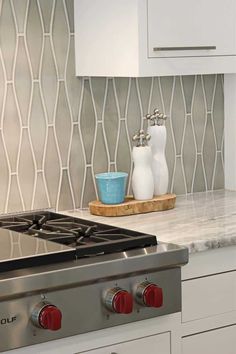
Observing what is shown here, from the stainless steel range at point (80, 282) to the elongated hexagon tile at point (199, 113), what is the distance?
3.08 feet

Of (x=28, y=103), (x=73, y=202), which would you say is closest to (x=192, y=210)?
(x=73, y=202)

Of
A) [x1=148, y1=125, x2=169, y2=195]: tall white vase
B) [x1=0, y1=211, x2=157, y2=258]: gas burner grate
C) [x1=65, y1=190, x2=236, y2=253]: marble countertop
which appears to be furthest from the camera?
[x1=148, y1=125, x2=169, y2=195]: tall white vase

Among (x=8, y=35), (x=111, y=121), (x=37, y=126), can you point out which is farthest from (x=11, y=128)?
(x=111, y=121)

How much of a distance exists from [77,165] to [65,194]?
0.12 meters

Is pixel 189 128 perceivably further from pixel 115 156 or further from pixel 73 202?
pixel 73 202

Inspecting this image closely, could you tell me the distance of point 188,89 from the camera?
11.3ft

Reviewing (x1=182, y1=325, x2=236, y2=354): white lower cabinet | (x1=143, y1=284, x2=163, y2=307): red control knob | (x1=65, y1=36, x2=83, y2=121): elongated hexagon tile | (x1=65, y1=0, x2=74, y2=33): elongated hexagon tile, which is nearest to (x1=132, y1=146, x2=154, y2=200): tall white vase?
(x1=65, y1=36, x2=83, y2=121): elongated hexagon tile

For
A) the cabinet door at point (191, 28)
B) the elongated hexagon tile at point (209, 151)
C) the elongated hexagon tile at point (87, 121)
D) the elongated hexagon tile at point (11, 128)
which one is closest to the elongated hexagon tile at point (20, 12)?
the elongated hexagon tile at point (11, 128)

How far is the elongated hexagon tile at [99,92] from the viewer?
322 cm

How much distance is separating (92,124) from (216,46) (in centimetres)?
55

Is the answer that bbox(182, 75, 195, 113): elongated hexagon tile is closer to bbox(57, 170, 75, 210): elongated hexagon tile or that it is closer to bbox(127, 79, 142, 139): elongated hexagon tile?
bbox(127, 79, 142, 139): elongated hexagon tile

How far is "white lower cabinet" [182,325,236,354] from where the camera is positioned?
2650mm

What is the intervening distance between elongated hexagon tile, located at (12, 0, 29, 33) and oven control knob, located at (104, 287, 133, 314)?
1.10 m

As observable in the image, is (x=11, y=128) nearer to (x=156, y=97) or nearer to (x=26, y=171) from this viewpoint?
(x=26, y=171)
